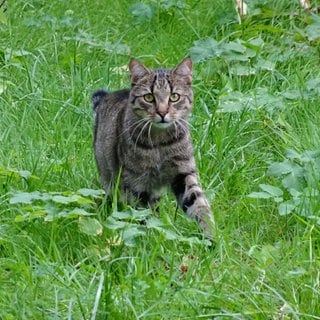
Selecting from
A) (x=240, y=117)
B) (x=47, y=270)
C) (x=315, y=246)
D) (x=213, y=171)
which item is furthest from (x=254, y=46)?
(x=47, y=270)

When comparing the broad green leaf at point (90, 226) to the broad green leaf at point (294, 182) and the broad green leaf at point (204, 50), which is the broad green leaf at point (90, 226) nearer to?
the broad green leaf at point (294, 182)

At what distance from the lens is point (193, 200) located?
5.19 metres

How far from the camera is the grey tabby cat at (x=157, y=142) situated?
5246 mm

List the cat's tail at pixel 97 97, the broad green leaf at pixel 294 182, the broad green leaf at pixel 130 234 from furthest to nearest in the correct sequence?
the cat's tail at pixel 97 97
the broad green leaf at pixel 294 182
the broad green leaf at pixel 130 234

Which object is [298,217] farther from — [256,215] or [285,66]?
[285,66]

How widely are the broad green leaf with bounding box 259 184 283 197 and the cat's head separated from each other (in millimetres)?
503

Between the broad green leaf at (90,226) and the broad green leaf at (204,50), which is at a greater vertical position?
the broad green leaf at (90,226)

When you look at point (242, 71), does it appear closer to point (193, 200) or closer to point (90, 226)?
point (193, 200)

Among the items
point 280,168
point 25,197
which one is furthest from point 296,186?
point 25,197

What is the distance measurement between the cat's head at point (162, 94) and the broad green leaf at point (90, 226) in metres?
0.66

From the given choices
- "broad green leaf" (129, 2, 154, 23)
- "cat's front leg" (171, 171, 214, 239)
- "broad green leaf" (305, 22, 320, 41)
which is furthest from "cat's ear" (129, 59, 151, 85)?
"broad green leaf" (129, 2, 154, 23)

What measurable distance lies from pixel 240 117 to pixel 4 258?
6.29 ft

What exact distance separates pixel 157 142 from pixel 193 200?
0.37 metres

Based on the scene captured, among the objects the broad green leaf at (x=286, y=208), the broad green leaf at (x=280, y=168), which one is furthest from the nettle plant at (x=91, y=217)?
the broad green leaf at (x=280, y=168)
